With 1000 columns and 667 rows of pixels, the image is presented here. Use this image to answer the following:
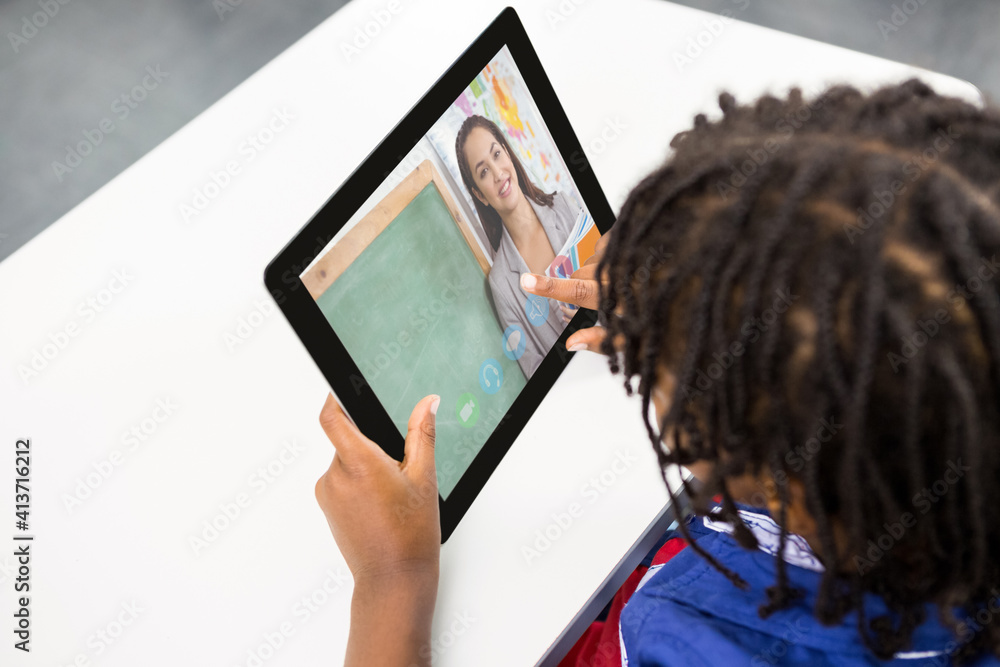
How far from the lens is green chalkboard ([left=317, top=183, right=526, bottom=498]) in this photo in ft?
2.19

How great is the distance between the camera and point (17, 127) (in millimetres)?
1708

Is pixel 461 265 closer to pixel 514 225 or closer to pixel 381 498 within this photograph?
pixel 514 225

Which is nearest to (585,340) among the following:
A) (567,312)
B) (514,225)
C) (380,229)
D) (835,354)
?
(567,312)

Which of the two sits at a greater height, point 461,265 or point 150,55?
point 150,55

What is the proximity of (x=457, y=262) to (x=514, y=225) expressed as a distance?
3.7 inches

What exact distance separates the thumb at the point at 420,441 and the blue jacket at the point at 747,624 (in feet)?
0.73

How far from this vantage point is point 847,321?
0.41 meters

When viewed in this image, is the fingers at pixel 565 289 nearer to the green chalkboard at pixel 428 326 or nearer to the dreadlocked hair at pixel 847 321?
the green chalkboard at pixel 428 326

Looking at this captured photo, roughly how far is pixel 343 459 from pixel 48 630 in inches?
12.8

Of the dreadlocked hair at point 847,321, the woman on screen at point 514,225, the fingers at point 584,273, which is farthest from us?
the fingers at point 584,273

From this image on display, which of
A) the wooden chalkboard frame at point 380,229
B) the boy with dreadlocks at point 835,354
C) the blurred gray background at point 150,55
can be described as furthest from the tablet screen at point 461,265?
the blurred gray background at point 150,55

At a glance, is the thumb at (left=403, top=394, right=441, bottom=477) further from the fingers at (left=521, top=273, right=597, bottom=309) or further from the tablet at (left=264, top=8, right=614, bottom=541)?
the fingers at (left=521, top=273, right=597, bottom=309)

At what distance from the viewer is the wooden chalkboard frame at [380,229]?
0.63m

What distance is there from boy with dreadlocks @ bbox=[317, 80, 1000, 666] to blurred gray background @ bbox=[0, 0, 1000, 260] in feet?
4.84
